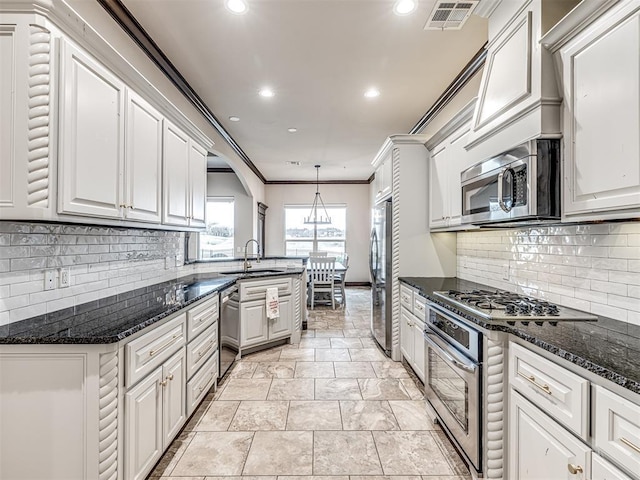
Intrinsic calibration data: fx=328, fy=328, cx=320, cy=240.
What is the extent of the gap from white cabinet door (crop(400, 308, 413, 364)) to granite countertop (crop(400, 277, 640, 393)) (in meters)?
1.22

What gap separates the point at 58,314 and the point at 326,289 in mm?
4722

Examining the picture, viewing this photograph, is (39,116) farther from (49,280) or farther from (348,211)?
(348,211)

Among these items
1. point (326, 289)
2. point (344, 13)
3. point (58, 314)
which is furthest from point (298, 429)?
point (326, 289)

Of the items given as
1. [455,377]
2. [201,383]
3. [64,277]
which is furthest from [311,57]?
[201,383]

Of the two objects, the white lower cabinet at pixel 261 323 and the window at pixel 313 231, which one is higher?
the window at pixel 313 231

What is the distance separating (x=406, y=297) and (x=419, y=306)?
1.22 ft

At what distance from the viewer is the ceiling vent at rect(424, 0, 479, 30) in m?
2.07

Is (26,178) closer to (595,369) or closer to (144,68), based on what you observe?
(144,68)

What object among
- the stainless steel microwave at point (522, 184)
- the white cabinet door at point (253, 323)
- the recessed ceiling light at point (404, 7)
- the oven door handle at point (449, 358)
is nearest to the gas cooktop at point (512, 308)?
the oven door handle at point (449, 358)

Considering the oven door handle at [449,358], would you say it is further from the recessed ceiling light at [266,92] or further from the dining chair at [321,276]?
the dining chair at [321,276]

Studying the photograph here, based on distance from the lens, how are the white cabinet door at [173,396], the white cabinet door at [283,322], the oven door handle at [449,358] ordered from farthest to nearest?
the white cabinet door at [283,322] → the white cabinet door at [173,396] → the oven door handle at [449,358]

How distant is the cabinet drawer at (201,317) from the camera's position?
2225mm

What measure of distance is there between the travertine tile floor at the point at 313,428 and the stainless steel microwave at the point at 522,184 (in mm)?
1480

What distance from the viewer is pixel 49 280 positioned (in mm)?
1759
